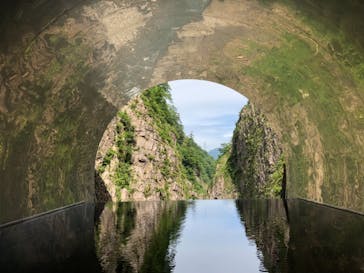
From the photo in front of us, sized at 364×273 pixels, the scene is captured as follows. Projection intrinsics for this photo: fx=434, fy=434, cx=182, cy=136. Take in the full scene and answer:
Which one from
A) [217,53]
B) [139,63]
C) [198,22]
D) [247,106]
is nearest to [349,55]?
[198,22]

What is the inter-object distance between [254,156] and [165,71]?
1054 inches

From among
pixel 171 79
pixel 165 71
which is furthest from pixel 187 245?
pixel 171 79

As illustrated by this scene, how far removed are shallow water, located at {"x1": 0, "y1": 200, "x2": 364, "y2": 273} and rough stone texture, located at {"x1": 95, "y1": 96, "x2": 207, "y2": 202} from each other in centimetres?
1965

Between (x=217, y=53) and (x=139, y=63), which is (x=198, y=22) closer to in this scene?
(x=217, y=53)

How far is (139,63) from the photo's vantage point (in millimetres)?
11625

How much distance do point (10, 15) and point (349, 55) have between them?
5.92m

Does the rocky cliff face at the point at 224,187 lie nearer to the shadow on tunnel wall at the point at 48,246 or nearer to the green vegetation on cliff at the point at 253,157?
the green vegetation on cliff at the point at 253,157

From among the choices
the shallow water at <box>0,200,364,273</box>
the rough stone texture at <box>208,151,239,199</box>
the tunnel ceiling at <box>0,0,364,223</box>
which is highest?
the tunnel ceiling at <box>0,0,364,223</box>

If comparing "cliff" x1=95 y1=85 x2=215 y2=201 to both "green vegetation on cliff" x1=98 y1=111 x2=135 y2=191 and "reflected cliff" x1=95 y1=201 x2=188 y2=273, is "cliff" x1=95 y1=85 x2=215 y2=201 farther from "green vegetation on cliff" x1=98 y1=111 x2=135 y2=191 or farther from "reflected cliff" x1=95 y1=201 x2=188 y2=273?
"reflected cliff" x1=95 y1=201 x2=188 y2=273

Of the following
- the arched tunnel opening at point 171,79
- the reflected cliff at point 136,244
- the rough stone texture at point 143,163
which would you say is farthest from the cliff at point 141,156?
the reflected cliff at point 136,244

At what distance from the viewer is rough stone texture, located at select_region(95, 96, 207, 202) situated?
3022 cm

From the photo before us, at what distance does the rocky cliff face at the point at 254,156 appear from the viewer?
3269 centimetres

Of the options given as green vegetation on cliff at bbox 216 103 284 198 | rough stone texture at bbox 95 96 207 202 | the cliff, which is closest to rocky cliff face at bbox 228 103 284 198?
green vegetation on cliff at bbox 216 103 284 198

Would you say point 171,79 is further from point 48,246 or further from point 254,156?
point 254,156
